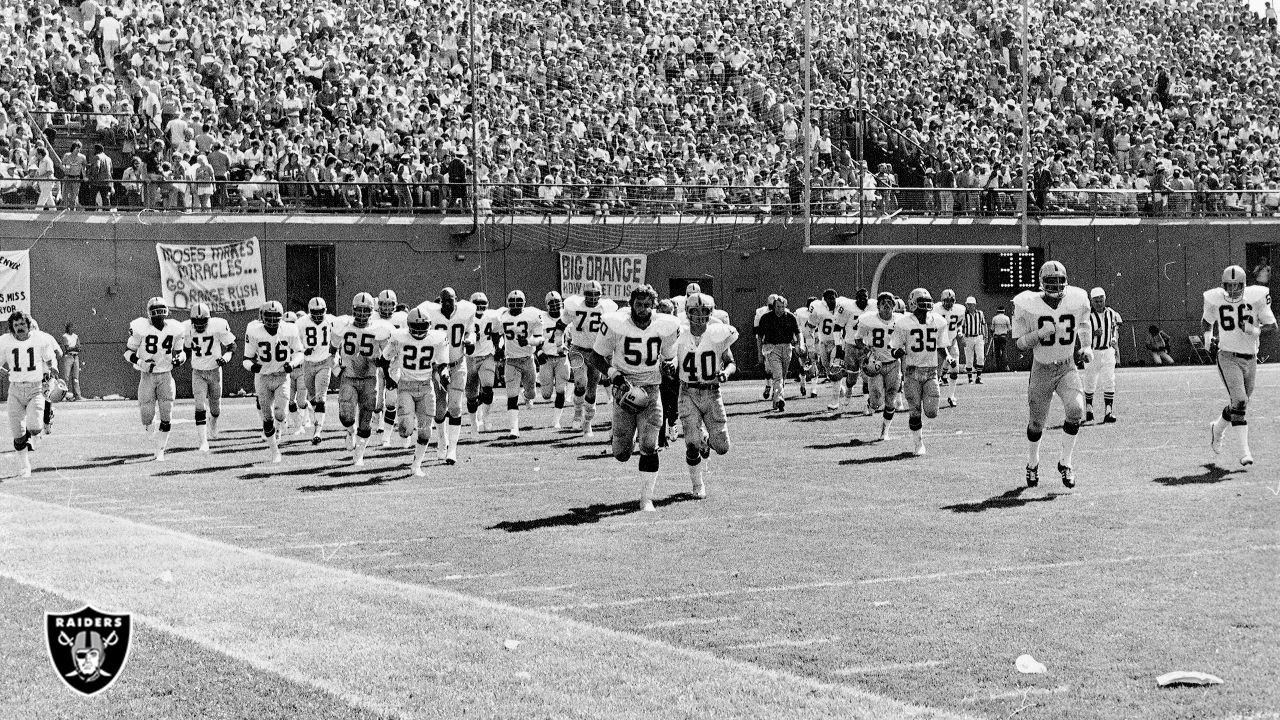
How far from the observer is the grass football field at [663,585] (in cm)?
671

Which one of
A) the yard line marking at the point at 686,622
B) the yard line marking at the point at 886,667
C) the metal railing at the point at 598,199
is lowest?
the yard line marking at the point at 886,667

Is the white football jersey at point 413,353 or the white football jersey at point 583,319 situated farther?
the white football jersey at point 583,319

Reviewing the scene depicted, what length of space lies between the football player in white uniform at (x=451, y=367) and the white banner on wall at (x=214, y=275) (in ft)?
35.4

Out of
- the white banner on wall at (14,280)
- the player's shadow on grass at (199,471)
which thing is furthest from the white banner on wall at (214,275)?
the player's shadow on grass at (199,471)

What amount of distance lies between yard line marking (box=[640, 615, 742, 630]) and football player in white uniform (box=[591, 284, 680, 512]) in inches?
165

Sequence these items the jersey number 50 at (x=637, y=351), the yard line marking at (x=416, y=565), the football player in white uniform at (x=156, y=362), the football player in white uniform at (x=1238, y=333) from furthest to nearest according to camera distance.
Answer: the football player in white uniform at (x=156, y=362), the football player in white uniform at (x=1238, y=333), the jersey number 50 at (x=637, y=351), the yard line marking at (x=416, y=565)

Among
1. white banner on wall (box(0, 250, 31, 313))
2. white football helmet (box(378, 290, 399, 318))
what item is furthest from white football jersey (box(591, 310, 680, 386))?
white banner on wall (box(0, 250, 31, 313))

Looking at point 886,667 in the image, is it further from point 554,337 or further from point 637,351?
point 554,337

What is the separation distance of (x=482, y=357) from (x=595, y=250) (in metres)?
11.8

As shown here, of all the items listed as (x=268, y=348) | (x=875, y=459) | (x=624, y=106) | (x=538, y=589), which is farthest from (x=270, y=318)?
(x=624, y=106)

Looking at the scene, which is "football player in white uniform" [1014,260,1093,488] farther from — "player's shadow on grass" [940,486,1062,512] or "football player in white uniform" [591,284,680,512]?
"football player in white uniform" [591,284,680,512]

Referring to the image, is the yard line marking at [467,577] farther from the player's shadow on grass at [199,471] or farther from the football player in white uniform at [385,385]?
the player's shadow on grass at [199,471]

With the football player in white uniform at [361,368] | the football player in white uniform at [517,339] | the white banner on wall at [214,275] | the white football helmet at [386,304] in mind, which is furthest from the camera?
the white banner on wall at [214,275]

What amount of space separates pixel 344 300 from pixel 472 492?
15.5 metres
